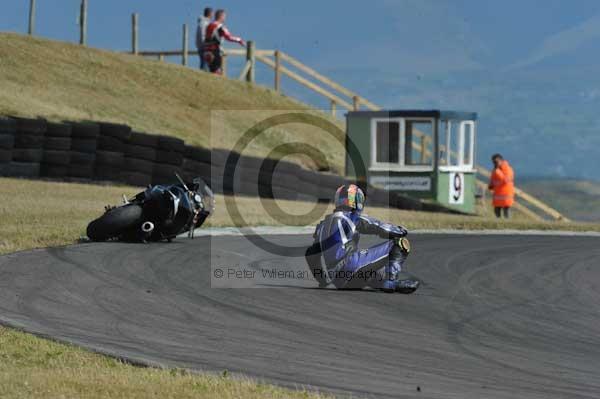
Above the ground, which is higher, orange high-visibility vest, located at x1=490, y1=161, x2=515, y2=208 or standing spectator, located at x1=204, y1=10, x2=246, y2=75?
standing spectator, located at x1=204, y1=10, x2=246, y2=75

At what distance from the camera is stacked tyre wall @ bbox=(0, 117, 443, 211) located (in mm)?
26875

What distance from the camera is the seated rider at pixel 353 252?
14.0m

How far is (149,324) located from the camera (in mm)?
11547

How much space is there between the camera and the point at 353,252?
14.1 meters

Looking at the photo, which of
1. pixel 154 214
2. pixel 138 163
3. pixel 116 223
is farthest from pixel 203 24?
pixel 116 223

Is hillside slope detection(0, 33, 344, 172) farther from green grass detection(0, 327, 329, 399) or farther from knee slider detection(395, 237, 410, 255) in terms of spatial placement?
green grass detection(0, 327, 329, 399)

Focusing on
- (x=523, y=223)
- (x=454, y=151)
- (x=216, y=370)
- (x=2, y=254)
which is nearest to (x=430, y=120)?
(x=454, y=151)

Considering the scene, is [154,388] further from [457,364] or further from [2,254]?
[2,254]

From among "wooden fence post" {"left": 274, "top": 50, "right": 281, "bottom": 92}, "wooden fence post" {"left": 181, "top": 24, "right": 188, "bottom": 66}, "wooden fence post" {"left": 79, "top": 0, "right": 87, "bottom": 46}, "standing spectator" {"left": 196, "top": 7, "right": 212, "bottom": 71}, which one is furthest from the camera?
"wooden fence post" {"left": 274, "top": 50, "right": 281, "bottom": 92}

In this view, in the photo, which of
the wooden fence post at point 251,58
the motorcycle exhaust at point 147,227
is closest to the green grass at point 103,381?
the motorcycle exhaust at point 147,227

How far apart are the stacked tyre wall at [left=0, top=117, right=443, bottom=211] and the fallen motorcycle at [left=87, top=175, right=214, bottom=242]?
9212mm

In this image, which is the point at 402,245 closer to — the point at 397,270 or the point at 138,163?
the point at 397,270

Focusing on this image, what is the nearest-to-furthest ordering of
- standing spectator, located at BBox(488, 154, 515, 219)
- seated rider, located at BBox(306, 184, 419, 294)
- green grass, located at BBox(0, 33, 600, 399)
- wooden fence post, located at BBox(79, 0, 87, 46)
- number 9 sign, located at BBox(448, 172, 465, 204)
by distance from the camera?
green grass, located at BBox(0, 33, 600, 399) → seated rider, located at BBox(306, 184, 419, 294) → standing spectator, located at BBox(488, 154, 515, 219) → number 9 sign, located at BBox(448, 172, 465, 204) → wooden fence post, located at BBox(79, 0, 87, 46)

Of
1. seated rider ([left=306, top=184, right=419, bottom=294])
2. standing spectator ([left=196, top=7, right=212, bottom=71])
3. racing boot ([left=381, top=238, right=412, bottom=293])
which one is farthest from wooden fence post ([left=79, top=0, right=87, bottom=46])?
racing boot ([left=381, top=238, right=412, bottom=293])
